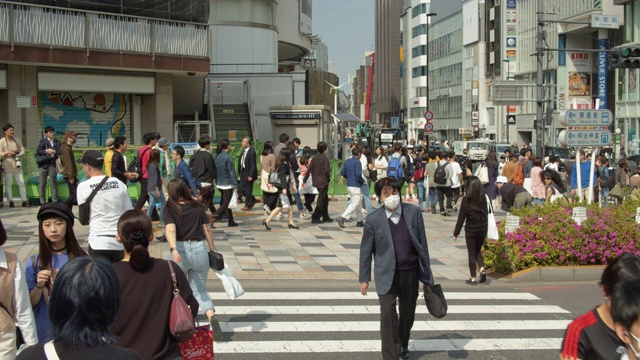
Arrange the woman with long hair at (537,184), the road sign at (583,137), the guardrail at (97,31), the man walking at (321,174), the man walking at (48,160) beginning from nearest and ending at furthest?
1. the road sign at (583,137)
2. the man walking at (321,174)
3. the man walking at (48,160)
4. the woman with long hair at (537,184)
5. the guardrail at (97,31)

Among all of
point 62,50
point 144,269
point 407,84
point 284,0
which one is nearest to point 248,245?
point 144,269

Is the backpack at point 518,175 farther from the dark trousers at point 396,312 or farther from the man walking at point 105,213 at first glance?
the man walking at point 105,213

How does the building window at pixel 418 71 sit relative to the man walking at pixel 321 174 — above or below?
above

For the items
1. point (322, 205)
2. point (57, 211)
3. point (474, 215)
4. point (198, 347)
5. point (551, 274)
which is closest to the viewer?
point (198, 347)

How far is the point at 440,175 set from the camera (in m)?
20.3

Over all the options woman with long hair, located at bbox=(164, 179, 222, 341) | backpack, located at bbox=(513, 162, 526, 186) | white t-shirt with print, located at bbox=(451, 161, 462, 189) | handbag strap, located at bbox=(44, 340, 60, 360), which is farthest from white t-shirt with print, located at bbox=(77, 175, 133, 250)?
backpack, located at bbox=(513, 162, 526, 186)

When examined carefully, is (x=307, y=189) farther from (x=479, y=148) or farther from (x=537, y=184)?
(x=479, y=148)

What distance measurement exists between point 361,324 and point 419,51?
10415 centimetres

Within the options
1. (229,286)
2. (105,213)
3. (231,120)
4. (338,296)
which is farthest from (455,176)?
(231,120)

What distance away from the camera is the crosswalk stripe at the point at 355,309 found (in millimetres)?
9727

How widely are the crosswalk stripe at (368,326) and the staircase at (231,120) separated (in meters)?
23.6

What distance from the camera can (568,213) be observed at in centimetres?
1305

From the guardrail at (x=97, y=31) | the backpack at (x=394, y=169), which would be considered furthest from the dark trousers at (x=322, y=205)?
the guardrail at (x=97, y=31)

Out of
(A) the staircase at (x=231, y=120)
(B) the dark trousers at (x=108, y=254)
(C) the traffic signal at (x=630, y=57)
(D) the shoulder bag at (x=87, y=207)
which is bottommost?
(B) the dark trousers at (x=108, y=254)
